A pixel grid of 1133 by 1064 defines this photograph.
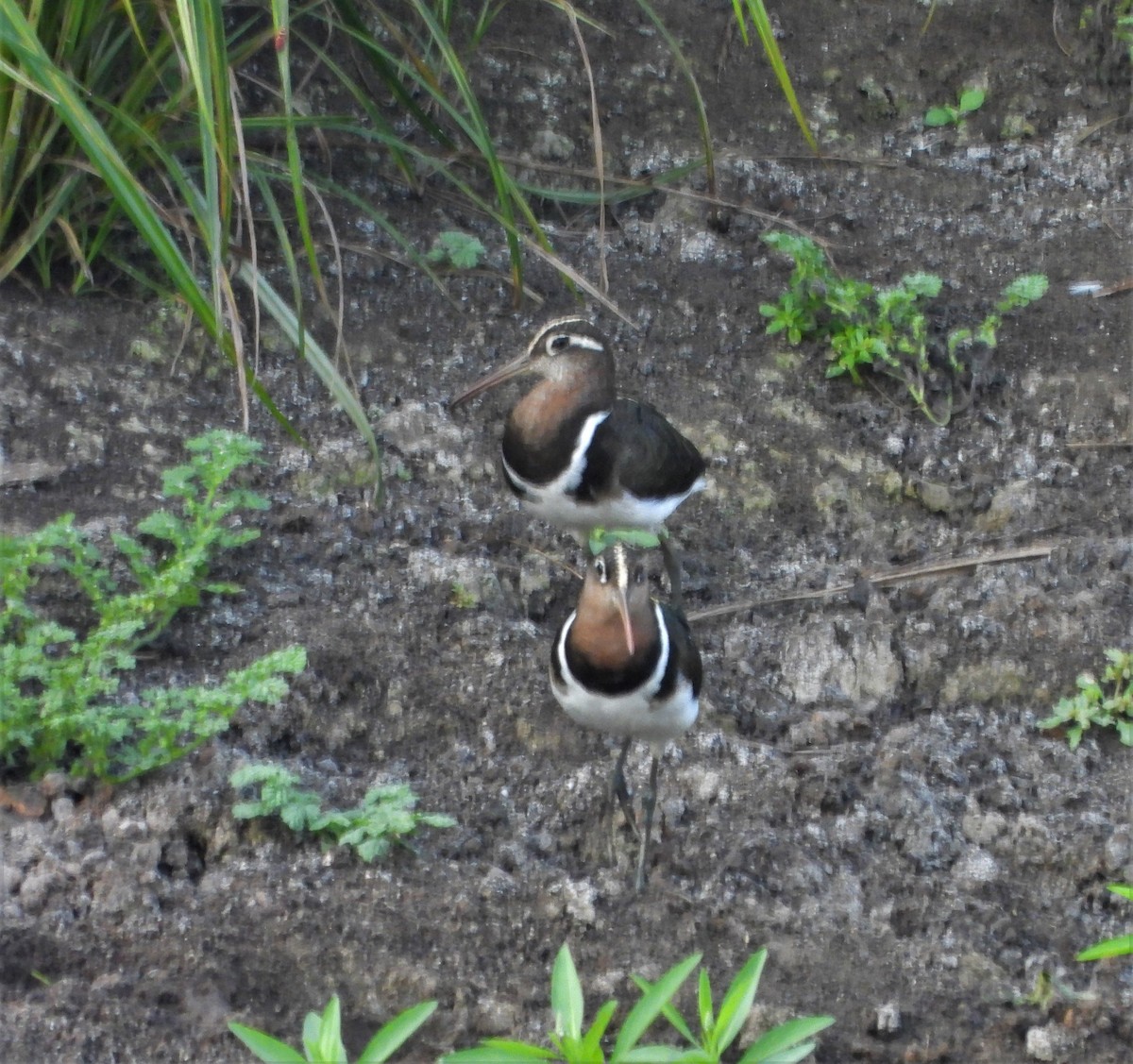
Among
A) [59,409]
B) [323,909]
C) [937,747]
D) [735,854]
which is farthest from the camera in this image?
[59,409]

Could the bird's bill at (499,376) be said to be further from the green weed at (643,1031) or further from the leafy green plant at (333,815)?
the green weed at (643,1031)

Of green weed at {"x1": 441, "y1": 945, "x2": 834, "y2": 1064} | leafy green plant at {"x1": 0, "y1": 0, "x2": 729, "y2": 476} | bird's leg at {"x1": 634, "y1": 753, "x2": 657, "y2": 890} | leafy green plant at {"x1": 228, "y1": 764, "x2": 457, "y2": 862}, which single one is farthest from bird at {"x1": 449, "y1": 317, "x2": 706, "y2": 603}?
green weed at {"x1": 441, "y1": 945, "x2": 834, "y2": 1064}

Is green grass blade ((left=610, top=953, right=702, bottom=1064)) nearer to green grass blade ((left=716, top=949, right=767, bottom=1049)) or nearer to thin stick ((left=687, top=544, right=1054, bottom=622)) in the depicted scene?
green grass blade ((left=716, top=949, right=767, bottom=1049))

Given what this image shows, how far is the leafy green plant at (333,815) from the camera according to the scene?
10.8ft

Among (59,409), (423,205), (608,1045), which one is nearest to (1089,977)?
(608,1045)

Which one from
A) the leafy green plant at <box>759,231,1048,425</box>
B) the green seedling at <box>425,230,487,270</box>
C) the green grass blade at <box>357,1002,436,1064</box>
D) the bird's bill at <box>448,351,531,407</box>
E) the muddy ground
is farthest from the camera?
the green seedling at <box>425,230,487,270</box>

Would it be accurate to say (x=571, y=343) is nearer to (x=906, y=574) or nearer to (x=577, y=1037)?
(x=906, y=574)

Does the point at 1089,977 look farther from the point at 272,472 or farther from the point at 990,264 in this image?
the point at 990,264

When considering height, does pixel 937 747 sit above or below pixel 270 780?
below

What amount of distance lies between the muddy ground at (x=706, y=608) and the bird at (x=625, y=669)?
0.79 feet

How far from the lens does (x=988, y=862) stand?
11.7ft

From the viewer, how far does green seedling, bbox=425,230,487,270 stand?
5.57 m

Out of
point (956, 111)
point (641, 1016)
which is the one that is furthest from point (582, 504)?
point (956, 111)

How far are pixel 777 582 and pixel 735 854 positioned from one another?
1.38 meters
